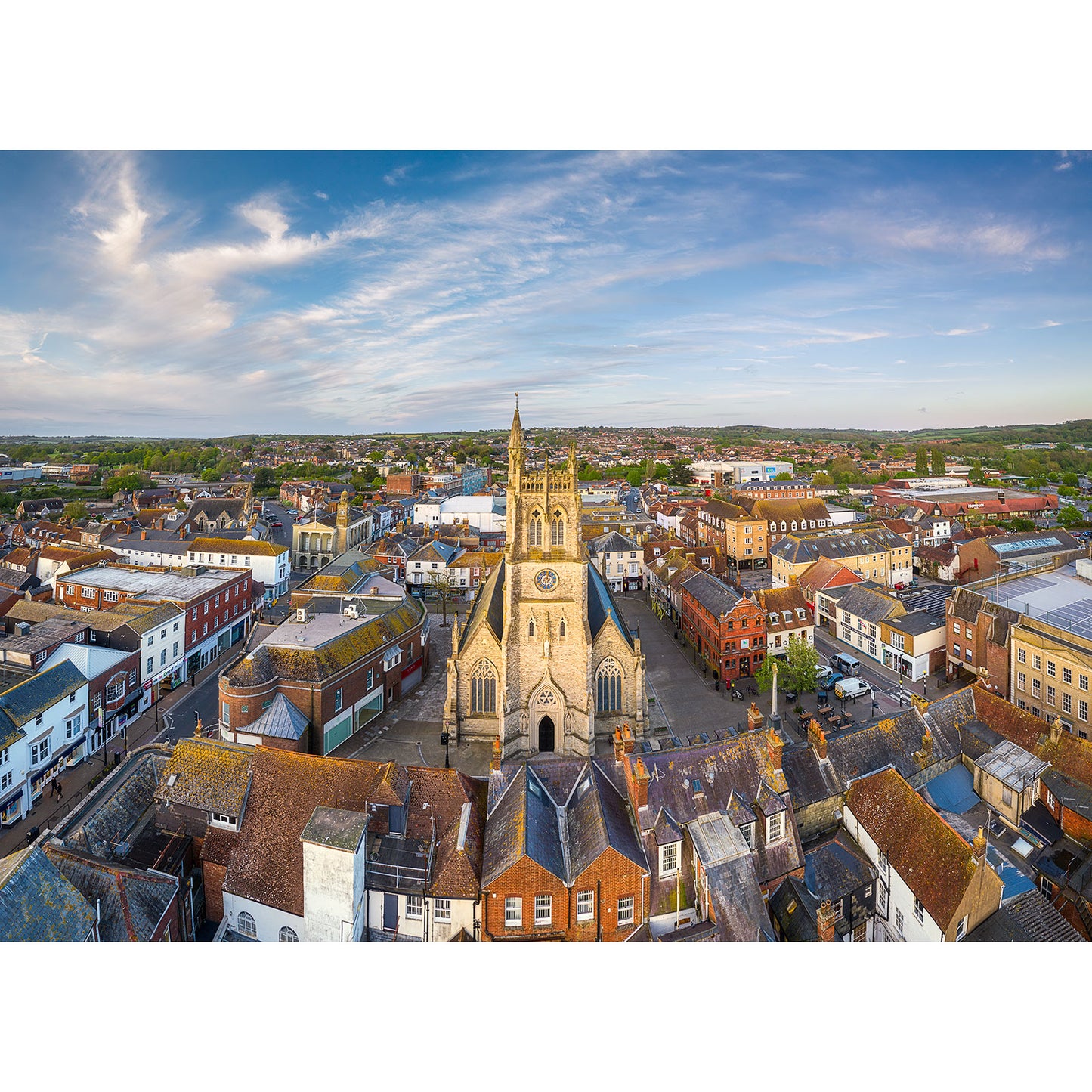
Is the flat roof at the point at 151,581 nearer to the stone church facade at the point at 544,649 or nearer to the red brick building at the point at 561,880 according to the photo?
the stone church facade at the point at 544,649

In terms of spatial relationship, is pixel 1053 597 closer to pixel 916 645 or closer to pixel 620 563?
pixel 916 645

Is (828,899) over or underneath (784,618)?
underneath

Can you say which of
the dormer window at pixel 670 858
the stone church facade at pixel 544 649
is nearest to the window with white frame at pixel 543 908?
the dormer window at pixel 670 858

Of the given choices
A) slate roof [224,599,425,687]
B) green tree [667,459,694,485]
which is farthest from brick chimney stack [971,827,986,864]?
green tree [667,459,694,485]

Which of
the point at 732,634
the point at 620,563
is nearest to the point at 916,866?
the point at 732,634

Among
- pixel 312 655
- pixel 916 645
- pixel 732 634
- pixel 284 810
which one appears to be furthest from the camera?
pixel 732 634

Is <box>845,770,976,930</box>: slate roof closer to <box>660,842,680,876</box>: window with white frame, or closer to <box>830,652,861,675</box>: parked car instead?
<box>660,842,680,876</box>: window with white frame

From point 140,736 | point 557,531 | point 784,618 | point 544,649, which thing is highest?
point 557,531
